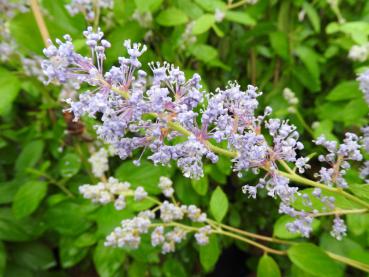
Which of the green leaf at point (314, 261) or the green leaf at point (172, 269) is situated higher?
the green leaf at point (314, 261)

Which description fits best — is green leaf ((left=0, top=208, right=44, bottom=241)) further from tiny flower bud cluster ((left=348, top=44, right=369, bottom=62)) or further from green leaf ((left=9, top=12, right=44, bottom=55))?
tiny flower bud cluster ((left=348, top=44, right=369, bottom=62))

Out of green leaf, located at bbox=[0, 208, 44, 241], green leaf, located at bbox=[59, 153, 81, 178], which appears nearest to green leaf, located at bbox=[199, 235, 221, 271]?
green leaf, located at bbox=[59, 153, 81, 178]

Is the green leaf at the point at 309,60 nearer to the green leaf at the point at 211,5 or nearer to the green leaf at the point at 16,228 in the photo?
the green leaf at the point at 211,5

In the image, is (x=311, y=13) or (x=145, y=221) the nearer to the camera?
(x=145, y=221)

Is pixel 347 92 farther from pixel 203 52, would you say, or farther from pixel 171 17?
pixel 171 17

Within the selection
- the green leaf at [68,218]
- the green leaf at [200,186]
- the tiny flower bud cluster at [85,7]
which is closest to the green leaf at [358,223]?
the green leaf at [200,186]

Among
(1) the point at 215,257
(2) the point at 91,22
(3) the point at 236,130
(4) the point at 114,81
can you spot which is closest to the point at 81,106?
(4) the point at 114,81

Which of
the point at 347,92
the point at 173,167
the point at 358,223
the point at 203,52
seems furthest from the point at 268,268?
the point at 203,52

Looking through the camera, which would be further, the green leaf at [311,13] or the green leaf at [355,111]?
the green leaf at [311,13]
